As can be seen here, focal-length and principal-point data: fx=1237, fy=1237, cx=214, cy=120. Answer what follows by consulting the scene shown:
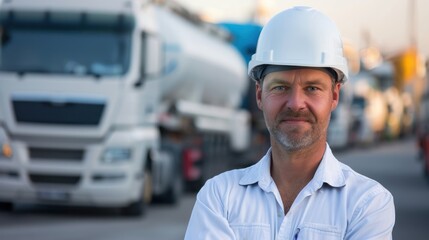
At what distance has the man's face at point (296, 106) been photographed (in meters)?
3.30

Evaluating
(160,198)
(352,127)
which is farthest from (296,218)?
(352,127)

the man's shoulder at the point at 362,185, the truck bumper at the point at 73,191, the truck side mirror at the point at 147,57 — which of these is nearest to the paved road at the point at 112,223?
the truck bumper at the point at 73,191

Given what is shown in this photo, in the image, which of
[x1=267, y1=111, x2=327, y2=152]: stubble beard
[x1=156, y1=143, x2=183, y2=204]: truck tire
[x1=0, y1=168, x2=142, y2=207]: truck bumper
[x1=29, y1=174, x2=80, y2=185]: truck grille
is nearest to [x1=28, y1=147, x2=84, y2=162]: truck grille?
[x1=29, y1=174, x2=80, y2=185]: truck grille

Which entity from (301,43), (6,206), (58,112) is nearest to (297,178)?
(301,43)

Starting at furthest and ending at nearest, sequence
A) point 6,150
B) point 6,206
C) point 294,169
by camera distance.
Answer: point 6,206, point 6,150, point 294,169

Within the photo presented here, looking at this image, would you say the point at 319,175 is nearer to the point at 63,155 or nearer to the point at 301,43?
the point at 301,43

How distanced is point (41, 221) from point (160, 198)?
3742 millimetres

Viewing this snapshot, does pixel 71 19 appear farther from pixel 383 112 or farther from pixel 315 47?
pixel 383 112

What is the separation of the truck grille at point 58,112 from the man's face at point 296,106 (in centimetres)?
1391

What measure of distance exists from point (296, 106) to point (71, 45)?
46.4 ft

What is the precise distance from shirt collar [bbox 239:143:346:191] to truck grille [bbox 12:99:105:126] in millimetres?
13880

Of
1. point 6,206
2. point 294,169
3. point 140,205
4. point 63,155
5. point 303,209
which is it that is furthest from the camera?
point 6,206

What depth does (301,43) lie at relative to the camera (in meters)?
3.40

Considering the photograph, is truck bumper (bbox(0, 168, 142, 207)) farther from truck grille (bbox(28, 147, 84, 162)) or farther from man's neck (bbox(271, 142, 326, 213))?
man's neck (bbox(271, 142, 326, 213))
